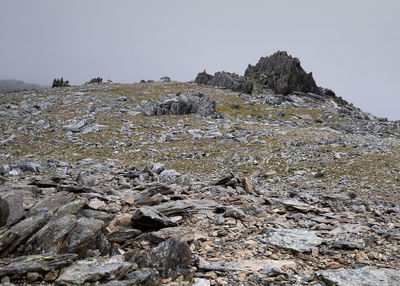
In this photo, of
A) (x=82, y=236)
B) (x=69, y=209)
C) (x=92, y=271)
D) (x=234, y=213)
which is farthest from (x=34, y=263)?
(x=234, y=213)

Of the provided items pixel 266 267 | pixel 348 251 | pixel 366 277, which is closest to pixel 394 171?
pixel 348 251

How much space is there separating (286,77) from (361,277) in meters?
81.1

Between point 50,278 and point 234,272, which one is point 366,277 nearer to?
point 234,272

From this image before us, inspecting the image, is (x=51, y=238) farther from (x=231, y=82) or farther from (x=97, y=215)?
(x=231, y=82)

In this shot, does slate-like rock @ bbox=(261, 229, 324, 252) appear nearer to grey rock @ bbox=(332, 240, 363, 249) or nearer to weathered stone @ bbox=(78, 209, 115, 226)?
grey rock @ bbox=(332, 240, 363, 249)

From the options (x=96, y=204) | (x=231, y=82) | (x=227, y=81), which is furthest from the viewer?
(x=227, y=81)

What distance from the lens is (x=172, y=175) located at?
1673 centimetres

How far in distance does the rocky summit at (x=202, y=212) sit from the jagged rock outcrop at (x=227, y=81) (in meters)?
46.5

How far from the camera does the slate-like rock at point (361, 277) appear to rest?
561 cm

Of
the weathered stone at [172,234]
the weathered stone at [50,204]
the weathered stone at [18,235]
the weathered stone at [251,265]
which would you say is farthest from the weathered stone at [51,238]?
the weathered stone at [251,265]

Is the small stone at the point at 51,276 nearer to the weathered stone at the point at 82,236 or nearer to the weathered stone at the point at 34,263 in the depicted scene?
the weathered stone at the point at 34,263

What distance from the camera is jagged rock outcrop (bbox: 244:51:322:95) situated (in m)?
79.2

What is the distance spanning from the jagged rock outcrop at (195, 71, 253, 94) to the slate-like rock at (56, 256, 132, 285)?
2766 inches

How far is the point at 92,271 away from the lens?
217 inches
